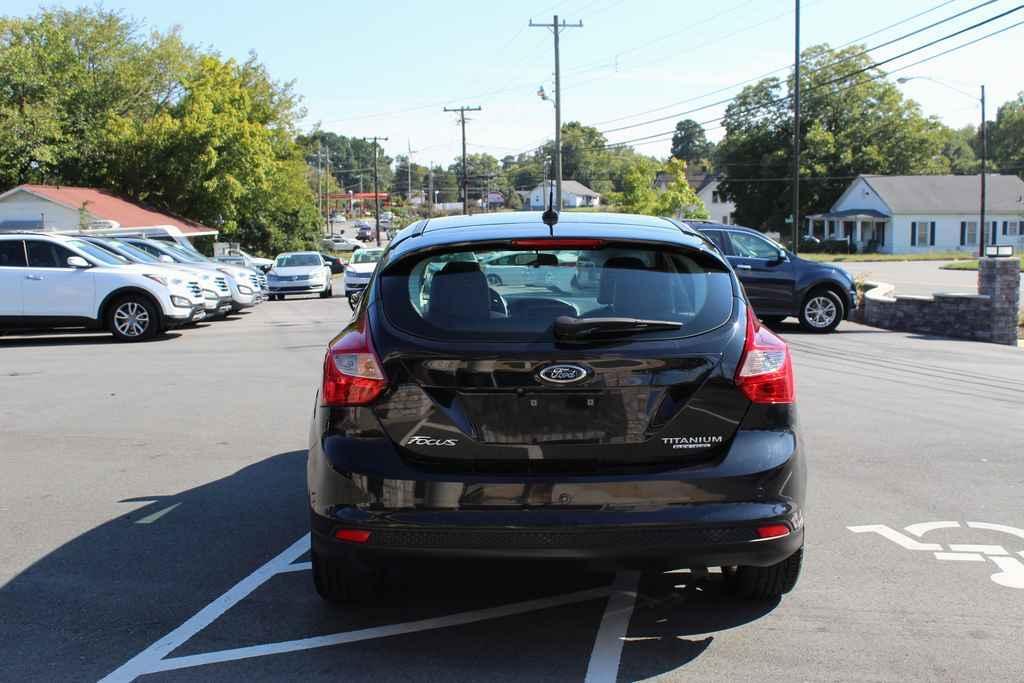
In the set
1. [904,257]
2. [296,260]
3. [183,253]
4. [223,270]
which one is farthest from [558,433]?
[904,257]

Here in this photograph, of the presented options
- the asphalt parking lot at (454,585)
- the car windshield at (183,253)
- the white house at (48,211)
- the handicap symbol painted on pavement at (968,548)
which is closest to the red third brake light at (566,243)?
the asphalt parking lot at (454,585)

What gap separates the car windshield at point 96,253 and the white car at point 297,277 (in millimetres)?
14014

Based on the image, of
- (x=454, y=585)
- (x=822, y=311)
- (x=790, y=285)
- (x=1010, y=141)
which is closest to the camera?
(x=454, y=585)

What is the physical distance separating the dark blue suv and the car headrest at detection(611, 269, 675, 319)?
15231mm

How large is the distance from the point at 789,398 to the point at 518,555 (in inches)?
50.2

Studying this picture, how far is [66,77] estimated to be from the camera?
48.8 m

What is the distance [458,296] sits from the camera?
440 cm

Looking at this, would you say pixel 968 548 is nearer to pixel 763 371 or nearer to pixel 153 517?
pixel 763 371

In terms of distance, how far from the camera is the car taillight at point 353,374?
4258mm

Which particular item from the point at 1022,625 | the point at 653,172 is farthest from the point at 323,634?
the point at 653,172

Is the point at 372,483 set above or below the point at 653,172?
below

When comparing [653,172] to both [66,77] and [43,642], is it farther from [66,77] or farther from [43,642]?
[43,642]

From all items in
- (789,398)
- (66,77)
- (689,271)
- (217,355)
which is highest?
(66,77)

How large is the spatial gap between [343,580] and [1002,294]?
1634cm
